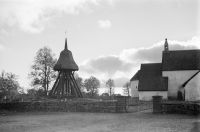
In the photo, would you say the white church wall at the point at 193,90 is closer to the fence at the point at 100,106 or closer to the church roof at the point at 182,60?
the church roof at the point at 182,60

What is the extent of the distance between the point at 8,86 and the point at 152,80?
70.4ft

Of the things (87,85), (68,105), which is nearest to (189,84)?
(68,105)

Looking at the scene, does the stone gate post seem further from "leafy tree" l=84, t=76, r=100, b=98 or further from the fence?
"leafy tree" l=84, t=76, r=100, b=98

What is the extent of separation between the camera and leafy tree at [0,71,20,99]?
2598 cm

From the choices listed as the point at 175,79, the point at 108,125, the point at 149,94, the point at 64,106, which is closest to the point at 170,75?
the point at 175,79

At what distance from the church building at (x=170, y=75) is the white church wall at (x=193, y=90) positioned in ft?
3.77

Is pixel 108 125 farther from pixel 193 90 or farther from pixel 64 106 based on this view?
pixel 193 90

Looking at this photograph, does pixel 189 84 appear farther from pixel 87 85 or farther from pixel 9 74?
pixel 87 85

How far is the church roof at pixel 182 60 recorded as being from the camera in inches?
1437

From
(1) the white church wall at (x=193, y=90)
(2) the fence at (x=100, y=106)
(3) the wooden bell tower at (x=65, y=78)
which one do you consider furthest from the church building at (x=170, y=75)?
(2) the fence at (x=100, y=106)

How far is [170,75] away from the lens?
36750 mm

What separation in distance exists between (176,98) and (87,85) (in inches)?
1589

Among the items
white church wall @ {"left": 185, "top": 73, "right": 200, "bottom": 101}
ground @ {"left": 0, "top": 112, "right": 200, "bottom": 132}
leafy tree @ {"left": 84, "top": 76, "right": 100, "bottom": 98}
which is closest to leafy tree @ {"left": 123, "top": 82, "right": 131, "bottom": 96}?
leafy tree @ {"left": 84, "top": 76, "right": 100, "bottom": 98}

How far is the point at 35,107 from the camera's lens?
67.4 ft
